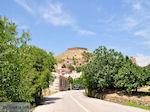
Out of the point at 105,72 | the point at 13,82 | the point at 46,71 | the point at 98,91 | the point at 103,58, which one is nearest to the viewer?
the point at 13,82

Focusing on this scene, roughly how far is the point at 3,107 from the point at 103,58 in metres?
20.0

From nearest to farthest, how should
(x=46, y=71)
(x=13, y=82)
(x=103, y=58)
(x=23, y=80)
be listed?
(x=13, y=82) → (x=23, y=80) → (x=46, y=71) → (x=103, y=58)

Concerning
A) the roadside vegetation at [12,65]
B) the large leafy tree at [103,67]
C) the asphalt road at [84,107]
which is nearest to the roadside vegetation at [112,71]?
the large leafy tree at [103,67]

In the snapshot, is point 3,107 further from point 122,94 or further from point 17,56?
point 122,94

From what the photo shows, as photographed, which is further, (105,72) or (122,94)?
(105,72)

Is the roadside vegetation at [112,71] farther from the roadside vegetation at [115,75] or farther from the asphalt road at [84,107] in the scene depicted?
the asphalt road at [84,107]

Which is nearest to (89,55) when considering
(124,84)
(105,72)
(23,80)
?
(105,72)

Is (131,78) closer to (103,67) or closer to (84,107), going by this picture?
(103,67)

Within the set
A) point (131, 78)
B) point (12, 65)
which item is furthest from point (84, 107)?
point (12, 65)

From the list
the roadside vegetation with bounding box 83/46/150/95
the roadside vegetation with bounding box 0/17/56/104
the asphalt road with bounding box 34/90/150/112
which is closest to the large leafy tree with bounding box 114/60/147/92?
the roadside vegetation with bounding box 83/46/150/95

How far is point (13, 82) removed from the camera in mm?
8062

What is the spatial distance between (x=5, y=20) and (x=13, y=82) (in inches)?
117

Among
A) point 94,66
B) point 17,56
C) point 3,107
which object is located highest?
point 94,66

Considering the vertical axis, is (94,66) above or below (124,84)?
above
